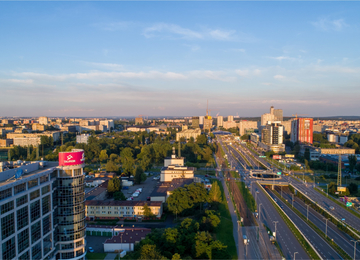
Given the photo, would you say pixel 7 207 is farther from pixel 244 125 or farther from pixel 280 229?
pixel 244 125

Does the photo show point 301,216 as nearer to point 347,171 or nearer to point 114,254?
point 114,254

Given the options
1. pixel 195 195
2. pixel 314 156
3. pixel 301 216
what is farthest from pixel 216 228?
pixel 314 156

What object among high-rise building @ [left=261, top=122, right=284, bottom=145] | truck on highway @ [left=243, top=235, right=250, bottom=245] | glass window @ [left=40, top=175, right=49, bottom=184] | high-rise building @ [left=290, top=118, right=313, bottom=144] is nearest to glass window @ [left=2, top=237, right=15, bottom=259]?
glass window @ [left=40, top=175, right=49, bottom=184]

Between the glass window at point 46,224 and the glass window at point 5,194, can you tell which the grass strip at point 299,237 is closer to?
the glass window at point 46,224

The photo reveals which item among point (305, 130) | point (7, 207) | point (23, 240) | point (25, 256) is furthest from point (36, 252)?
point (305, 130)

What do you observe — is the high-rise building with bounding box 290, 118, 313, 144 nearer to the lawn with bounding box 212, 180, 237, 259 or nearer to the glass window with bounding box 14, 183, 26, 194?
the lawn with bounding box 212, 180, 237, 259

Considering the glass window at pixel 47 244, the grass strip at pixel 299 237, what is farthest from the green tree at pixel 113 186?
the grass strip at pixel 299 237
